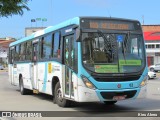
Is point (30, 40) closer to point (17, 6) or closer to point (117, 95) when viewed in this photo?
point (117, 95)

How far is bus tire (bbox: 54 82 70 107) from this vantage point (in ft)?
44.0

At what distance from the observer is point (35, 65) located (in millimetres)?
17031

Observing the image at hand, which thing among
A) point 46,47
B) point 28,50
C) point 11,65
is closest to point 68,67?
point 46,47

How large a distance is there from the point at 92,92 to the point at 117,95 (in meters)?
0.84

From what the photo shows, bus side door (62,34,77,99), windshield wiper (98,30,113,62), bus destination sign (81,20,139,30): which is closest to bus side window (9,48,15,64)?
bus side door (62,34,77,99)

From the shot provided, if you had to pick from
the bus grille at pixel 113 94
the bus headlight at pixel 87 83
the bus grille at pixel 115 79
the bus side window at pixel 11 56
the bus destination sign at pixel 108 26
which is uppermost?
the bus destination sign at pixel 108 26

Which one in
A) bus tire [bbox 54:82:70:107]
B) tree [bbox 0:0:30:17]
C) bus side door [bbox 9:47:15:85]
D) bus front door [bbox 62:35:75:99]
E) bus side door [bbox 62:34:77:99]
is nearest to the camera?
tree [bbox 0:0:30:17]

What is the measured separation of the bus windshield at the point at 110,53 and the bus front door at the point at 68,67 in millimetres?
776

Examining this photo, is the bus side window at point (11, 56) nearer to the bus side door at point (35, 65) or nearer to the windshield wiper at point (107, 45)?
the bus side door at point (35, 65)

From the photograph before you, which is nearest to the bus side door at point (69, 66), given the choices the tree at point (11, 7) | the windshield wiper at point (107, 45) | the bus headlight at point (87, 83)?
the bus headlight at point (87, 83)

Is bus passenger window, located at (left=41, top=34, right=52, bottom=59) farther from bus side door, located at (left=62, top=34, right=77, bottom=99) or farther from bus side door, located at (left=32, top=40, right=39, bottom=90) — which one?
bus side door, located at (left=62, top=34, right=77, bottom=99)

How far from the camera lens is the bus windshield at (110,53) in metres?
11.8

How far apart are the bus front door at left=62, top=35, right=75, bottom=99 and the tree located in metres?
3.82

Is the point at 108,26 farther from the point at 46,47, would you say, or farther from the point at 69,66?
the point at 46,47
